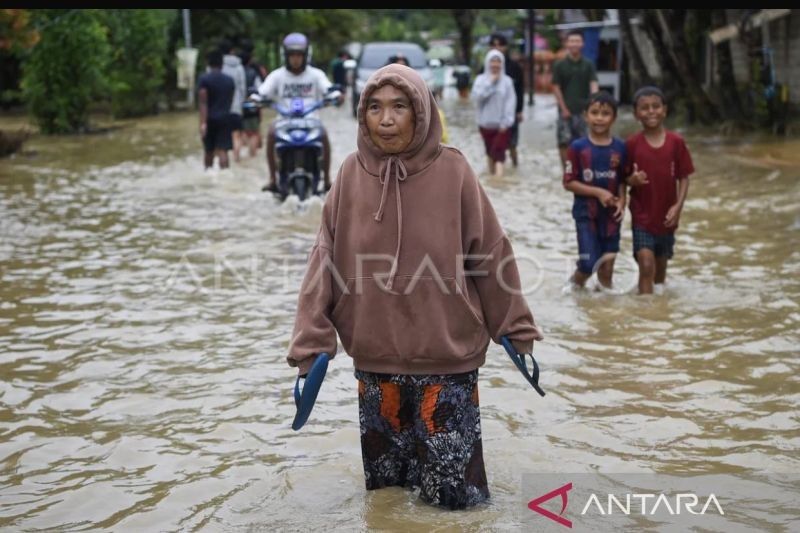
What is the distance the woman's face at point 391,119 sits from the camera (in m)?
4.14

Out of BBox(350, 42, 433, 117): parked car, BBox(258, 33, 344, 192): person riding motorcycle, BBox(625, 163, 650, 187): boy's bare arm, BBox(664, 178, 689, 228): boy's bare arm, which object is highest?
BBox(350, 42, 433, 117): parked car

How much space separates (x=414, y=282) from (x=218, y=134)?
457 inches

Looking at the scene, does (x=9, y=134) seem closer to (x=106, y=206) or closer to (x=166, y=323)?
(x=106, y=206)

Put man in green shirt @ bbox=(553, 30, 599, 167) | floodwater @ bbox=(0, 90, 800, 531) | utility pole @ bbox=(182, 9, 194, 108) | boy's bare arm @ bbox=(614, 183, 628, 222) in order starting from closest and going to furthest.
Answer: floodwater @ bbox=(0, 90, 800, 531), boy's bare arm @ bbox=(614, 183, 628, 222), man in green shirt @ bbox=(553, 30, 599, 167), utility pole @ bbox=(182, 9, 194, 108)

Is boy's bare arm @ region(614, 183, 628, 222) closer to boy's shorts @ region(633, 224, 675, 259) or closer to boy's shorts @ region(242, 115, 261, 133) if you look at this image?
boy's shorts @ region(633, 224, 675, 259)

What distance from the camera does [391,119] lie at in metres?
4.13

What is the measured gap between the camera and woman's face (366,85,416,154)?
4.14m

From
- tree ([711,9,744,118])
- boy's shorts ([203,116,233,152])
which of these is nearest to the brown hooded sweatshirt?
boy's shorts ([203,116,233,152])

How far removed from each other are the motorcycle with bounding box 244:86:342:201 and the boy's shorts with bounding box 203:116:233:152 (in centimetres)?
310

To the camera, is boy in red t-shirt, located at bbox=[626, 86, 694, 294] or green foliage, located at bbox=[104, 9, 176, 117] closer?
boy in red t-shirt, located at bbox=[626, 86, 694, 294]

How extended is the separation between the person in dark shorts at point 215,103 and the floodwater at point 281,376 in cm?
293

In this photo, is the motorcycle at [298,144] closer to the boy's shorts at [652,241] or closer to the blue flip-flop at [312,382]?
Answer: the boy's shorts at [652,241]

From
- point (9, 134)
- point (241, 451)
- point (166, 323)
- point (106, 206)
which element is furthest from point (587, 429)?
point (9, 134)

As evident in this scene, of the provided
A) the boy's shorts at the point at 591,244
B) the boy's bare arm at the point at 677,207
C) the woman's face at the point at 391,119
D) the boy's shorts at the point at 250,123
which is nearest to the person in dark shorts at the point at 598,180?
the boy's shorts at the point at 591,244
